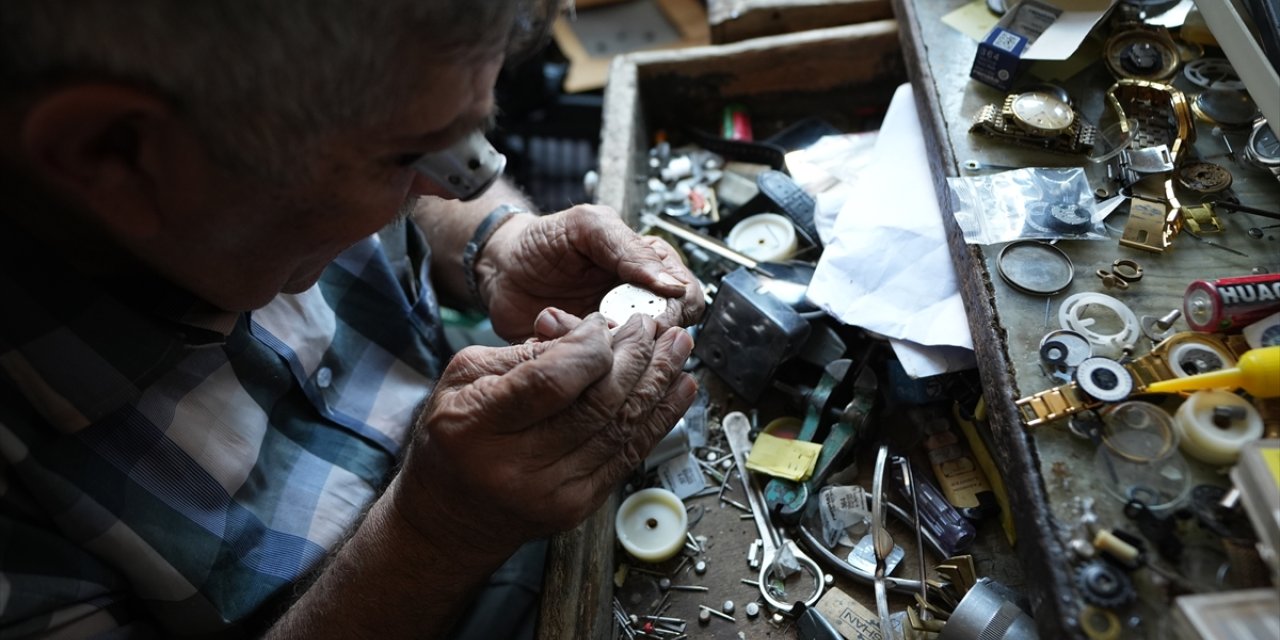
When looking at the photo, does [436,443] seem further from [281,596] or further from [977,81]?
[977,81]

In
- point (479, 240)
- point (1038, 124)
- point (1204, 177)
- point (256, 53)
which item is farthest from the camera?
point (479, 240)

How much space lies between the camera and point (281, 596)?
1.11 meters

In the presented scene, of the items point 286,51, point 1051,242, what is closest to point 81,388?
point 286,51

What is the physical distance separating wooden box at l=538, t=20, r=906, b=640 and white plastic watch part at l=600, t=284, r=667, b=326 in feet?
1.08

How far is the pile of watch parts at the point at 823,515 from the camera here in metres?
1.09

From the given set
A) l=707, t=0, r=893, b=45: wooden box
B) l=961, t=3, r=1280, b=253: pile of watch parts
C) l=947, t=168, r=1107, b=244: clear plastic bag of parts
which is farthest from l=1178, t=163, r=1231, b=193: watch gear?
l=707, t=0, r=893, b=45: wooden box

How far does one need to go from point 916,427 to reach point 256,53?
0.93m

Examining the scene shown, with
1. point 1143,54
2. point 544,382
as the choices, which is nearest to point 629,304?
point 544,382

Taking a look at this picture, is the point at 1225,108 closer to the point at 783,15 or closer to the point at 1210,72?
the point at 1210,72

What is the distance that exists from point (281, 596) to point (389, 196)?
56cm

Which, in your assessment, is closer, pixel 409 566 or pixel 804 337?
pixel 409 566

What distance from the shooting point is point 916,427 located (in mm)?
1199

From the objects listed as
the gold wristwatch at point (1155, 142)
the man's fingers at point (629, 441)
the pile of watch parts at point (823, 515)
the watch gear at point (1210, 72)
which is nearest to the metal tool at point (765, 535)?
the pile of watch parts at point (823, 515)

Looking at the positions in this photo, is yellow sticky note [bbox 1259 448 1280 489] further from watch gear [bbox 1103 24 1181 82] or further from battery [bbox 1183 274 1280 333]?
watch gear [bbox 1103 24 1181 82]
